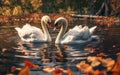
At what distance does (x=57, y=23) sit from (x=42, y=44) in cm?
134

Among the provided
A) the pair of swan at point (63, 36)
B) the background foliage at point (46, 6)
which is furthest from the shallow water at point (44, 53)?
the background foliage at point (46, 6)

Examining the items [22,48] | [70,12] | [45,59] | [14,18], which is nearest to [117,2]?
[70,12]

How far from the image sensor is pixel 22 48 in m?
15.8

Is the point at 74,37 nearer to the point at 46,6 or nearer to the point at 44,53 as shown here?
the point at 44,53

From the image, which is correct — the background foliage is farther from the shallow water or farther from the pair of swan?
the pair of swan

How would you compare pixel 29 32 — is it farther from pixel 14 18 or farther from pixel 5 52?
pixel 14 18

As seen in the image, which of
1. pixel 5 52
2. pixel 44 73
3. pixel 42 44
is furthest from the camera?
pixel 42 44

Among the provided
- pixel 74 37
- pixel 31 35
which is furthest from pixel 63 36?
pixel 31 35

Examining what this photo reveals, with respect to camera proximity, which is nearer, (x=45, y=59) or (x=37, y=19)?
(x=45, y=59)

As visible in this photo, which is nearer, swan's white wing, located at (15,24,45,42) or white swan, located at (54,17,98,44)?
white swan, located at (54,17,98,44)

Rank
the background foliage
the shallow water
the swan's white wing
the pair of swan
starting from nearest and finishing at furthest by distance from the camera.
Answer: the shallow water < the pair of swan < the swan's white wing < the background foliage

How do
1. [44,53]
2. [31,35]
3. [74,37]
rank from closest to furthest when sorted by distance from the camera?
[44,53] → [74,37] → [31,35]

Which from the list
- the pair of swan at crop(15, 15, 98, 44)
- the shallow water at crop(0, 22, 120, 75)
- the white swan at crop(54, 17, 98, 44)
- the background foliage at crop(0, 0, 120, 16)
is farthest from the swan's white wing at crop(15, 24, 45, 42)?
the background foliage at crop(0, 0, 120, 16)

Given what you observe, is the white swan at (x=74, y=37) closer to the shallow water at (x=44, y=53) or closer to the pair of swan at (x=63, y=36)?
the pair of swan at (x=63, y=36)
